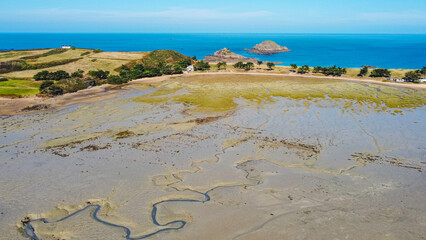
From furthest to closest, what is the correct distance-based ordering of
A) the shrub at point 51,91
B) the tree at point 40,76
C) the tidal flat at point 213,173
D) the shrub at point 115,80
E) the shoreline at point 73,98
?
1. the shrub at point 115,80
2. the tree at point 40,76
3. the shrub at point 51,91
4. the shoreline at point 73,98
5. the tidal flat at point 213,173

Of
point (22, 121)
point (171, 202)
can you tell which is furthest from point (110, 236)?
point (22, 121)

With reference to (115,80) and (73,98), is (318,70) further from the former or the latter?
(73,98)

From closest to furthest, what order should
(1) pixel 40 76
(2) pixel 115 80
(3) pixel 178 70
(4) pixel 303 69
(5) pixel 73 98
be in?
1. (5) pixel 73 98
2. (1) pixel 40 76
3. (2) pixel 115 80
4. (3) pixel 178 70
5. (4) pixel 303 69

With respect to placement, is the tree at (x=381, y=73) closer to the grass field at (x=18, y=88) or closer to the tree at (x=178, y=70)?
the tree at (x=178, y=70)

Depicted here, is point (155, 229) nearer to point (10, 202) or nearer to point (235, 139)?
point (10, 202)

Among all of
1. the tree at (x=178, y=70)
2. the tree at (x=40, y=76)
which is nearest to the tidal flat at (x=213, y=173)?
the tree at (x=40, y=76)

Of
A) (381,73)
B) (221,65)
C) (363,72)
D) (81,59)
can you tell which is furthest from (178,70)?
(381,73)
